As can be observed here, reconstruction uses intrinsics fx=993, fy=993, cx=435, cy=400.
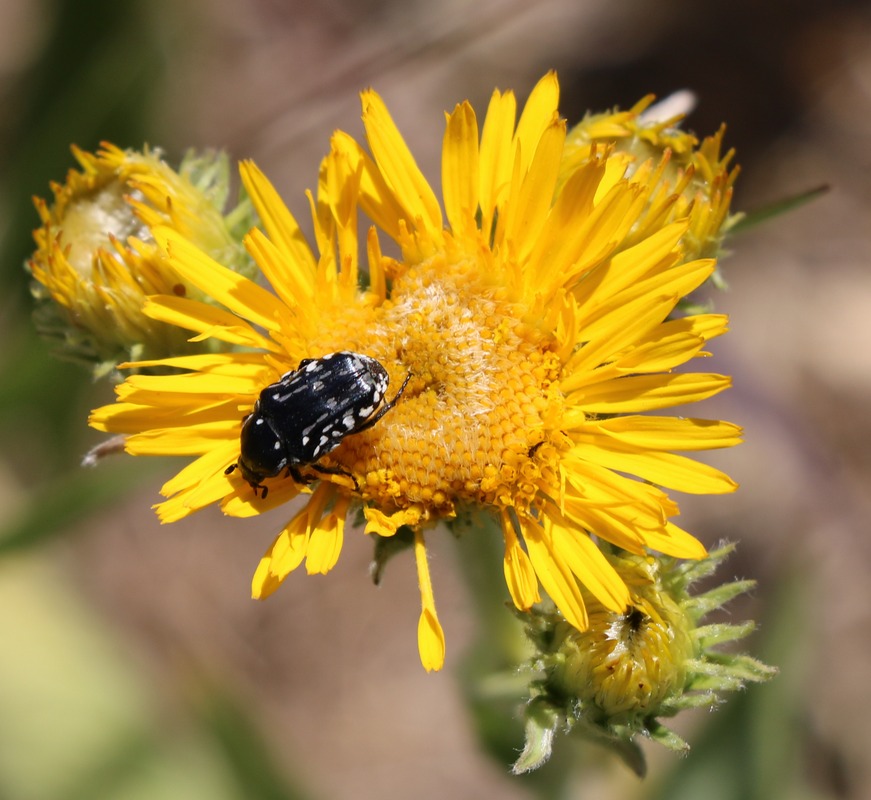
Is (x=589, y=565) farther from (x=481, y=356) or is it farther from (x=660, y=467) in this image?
(x=481, y=356)

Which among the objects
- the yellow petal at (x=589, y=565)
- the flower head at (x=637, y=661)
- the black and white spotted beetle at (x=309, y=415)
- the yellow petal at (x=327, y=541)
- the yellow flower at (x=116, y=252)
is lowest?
the flower head at (x=637, y=661)

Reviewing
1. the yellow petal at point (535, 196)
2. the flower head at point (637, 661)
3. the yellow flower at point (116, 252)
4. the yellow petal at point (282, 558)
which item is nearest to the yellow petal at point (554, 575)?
the flower head at point (637, 661)

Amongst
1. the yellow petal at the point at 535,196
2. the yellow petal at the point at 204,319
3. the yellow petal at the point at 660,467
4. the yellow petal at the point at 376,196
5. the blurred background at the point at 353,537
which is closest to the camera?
the yellow petal at the point at 660,467

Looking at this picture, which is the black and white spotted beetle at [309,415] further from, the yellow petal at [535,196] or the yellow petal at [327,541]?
the yellow petal at [535,196]

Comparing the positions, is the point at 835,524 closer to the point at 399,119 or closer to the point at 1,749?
the point at 399,119

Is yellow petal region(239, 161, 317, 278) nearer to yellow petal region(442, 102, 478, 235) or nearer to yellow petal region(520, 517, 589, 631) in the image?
yellow petal region(442, 102, 478, 235)

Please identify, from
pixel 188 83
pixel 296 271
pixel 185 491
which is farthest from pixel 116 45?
pixel 185 491

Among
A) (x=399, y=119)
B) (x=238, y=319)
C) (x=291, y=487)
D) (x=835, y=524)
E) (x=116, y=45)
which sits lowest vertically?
(x=835, y=524)
